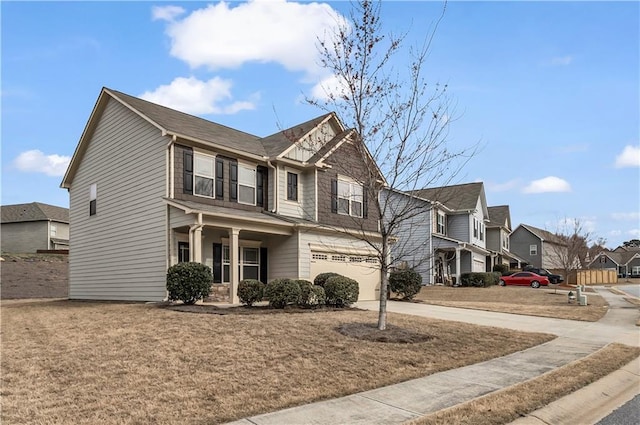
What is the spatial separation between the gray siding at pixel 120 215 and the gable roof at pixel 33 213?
1161 inches

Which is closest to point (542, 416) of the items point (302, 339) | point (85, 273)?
point (302, 339)

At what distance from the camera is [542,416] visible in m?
5.96

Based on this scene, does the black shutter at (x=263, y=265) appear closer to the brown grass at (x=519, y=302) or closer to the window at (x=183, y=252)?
the window at (x=183, y=252)

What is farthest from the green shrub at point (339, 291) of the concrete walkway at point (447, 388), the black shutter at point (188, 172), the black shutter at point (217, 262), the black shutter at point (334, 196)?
the concrete walkway at point (447, 388)

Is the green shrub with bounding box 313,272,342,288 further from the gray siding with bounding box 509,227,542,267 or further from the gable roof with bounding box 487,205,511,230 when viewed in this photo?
the gray siding with bounding box 509,227,542,267

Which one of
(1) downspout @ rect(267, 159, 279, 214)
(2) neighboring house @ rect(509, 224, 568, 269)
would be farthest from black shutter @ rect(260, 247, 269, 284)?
(2) neighboring house @ rect(509, 224, 568, 269)

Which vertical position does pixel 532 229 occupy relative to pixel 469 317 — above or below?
above

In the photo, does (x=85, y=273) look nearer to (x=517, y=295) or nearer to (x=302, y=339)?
(x=302, y=339)

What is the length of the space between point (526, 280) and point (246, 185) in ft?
96.4

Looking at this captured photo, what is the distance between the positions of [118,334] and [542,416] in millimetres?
7878

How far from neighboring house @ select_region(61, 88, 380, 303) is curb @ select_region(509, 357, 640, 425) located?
31.0 ft

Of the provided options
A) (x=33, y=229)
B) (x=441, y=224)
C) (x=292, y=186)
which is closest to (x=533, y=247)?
(x=441, y=224)

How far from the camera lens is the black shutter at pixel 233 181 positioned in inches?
777

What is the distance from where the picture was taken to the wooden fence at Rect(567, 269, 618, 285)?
47.0 metres
